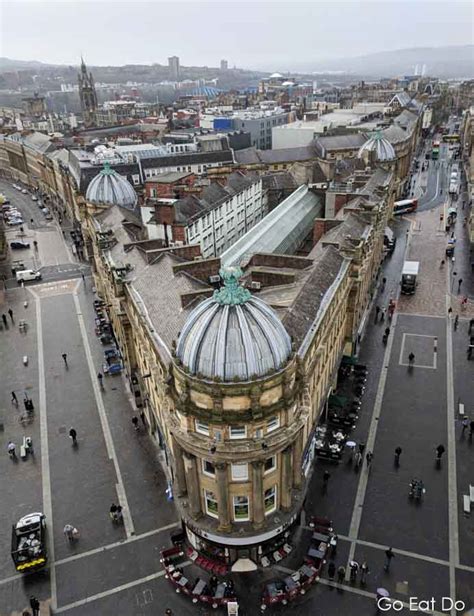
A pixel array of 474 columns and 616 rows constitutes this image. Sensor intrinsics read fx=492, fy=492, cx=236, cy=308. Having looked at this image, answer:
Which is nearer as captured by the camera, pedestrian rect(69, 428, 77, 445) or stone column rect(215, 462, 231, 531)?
stone column rect(215, 462, 231, 531)

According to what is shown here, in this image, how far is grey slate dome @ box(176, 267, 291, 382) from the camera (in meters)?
26.7

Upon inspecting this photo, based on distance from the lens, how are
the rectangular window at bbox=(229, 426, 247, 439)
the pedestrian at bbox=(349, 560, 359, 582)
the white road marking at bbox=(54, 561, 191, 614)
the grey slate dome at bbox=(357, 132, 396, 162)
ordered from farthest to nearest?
the grey slate dome at bbox=(357, 132, 396, 162) → the pedestrian at bbox=(349, 560, 359, 582) → the white road marking at bbox=(54, 561, 191, 614) → the rectangular window at bbox=(229, 426, 247, 439)

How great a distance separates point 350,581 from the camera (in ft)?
103

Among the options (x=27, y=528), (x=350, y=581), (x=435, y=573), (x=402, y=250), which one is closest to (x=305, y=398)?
(x=350, y=581)

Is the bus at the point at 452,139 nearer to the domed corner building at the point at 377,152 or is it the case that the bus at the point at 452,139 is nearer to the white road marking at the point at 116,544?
the domed corner building at the point at 377,152

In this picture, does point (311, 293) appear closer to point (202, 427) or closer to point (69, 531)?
point (202, 427)

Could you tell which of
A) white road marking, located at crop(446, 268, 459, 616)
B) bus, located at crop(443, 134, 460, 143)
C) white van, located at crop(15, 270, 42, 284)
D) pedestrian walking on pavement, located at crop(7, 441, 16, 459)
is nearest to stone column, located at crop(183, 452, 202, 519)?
white road marking, located at crop(446, 268, 459, 616)

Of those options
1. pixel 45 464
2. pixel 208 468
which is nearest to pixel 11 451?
pixel 45 464

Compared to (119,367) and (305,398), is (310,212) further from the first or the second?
(305,398)

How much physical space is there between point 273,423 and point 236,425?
8.55ft

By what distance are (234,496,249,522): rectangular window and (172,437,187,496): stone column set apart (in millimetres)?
3958

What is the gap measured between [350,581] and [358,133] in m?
127

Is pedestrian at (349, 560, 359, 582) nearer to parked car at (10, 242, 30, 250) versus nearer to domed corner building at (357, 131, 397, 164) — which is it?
domed corner building at (357, 131, 397, 164)

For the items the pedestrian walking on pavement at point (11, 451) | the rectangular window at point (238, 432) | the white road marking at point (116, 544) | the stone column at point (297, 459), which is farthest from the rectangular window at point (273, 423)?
the pedestrian walking on pavement at point (11, 451)
